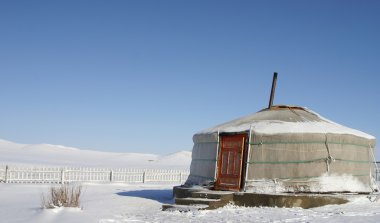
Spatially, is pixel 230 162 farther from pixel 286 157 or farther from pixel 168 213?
pixel 168 213

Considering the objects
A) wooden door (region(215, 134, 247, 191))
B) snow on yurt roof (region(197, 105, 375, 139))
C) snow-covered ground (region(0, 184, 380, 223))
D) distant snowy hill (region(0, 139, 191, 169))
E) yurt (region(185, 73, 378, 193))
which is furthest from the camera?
distant snowy hill (region(0, 139, 191, 169))

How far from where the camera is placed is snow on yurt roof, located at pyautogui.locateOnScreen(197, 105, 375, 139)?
38.3 feet

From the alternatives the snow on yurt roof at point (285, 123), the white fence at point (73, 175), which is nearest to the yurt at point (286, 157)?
the snow on yurt roof at point (285, 123)

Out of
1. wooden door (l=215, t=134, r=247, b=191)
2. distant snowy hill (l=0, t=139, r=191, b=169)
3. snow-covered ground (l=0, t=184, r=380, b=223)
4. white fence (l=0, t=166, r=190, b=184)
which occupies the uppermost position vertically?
wooden door (l=215, t=134, r=247, b=191)

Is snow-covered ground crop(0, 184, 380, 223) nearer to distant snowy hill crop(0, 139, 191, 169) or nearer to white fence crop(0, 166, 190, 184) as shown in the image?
white fence crop(0, 166, 190, 184)

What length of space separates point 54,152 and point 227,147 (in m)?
49.1

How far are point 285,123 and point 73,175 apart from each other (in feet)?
34.6

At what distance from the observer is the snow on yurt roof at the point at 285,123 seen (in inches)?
459

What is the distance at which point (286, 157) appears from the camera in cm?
1151

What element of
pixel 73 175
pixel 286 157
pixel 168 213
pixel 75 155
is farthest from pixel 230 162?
pixel 75 155

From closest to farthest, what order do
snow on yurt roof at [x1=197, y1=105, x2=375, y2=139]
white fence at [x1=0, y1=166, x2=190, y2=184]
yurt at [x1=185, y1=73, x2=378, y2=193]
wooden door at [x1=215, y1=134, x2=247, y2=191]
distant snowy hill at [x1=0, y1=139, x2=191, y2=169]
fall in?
yurt at [x1=185, y1=73, x2=378, y2=193]
snow on yurt roof at [x1=197, y1=105, x2=375, y2=139]
wooden door at [x1=215, y1=134, x2=247, y2=191]
white fence at [x1=0, y1=166, x2=190, y2=184]
distant snowy hill at [x1=0, y1=139, x2=191, y2=169]

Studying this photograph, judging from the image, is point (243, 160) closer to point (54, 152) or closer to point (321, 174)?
point (321, 174)

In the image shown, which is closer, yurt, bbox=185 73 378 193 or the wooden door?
yurt, bbox=185 73 378 193

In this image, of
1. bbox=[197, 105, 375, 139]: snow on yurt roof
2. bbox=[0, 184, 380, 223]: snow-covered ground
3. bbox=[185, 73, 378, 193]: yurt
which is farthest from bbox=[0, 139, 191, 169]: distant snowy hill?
bbox=[0, 184, 380, 223]: snow-covered ground
